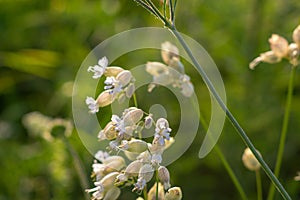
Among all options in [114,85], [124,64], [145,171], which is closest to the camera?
[145,171]

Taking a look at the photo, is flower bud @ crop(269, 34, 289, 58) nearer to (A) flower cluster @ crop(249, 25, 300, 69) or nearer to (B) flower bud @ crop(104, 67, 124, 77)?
(A) flower cluster @ crop(249, 25, 300, 69)

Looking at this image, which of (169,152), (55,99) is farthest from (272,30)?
(55,99)

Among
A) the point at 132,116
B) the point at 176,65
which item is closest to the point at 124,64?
the point at 176,65

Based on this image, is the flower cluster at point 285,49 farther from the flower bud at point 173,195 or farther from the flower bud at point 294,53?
the flower bud at point 173,195

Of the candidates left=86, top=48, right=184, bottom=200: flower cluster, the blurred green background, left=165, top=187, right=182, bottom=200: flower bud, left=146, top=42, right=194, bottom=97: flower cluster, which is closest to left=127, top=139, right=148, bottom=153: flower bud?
left=86, top=48, right=184, bottom=200: flower cluster

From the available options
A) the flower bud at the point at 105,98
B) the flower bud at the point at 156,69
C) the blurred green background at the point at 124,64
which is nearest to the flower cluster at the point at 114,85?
the flower bud at the point at 105,98

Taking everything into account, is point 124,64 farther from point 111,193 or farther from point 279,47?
point 111,193
